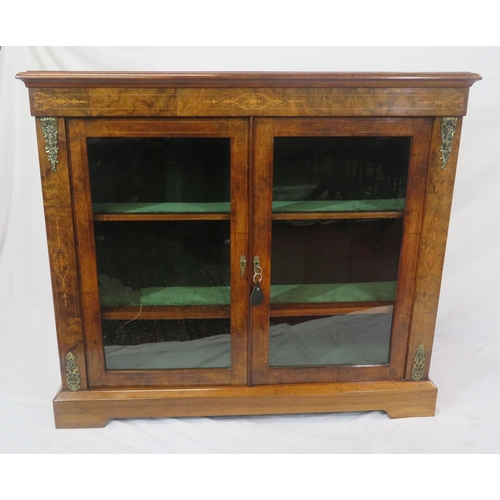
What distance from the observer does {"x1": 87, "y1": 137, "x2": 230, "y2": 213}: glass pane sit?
Result: 4.75 ft

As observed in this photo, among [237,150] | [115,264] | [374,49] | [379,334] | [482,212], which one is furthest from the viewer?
[482,212]

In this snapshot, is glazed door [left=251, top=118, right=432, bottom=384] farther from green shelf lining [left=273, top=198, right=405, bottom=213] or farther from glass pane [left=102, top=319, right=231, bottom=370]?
glass pane [left=102, top=319, right=231, bottom=370]

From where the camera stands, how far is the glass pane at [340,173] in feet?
4.84

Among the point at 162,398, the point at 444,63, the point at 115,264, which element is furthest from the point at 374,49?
the point at 162,398

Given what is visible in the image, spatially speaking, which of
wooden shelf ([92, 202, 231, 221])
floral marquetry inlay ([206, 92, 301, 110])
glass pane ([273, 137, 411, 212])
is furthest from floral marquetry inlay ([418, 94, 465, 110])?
wooden shelf ([92, 202, 231, 221])

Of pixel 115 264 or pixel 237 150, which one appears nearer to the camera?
pixel 237 150

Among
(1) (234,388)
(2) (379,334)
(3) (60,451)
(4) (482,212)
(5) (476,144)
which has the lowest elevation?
(3) (60,451)

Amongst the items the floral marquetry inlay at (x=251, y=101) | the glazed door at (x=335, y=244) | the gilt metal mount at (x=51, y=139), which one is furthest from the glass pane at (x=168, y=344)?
the floral marquetry inlay at (x=251, y=101)

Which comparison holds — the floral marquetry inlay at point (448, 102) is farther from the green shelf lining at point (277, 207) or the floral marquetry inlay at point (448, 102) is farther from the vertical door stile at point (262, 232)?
the vertical door stile at point (262, 232)

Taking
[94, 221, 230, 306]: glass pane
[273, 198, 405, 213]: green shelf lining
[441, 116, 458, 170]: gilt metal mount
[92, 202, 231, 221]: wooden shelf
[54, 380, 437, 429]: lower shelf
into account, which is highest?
[441, 116, 458, 170]: gilt metal mount

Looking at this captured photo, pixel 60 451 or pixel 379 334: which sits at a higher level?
pixel 379 334

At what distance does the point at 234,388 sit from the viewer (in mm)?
1633

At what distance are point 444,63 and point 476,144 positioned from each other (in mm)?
338

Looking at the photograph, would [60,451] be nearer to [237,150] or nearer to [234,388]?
[234,388]
